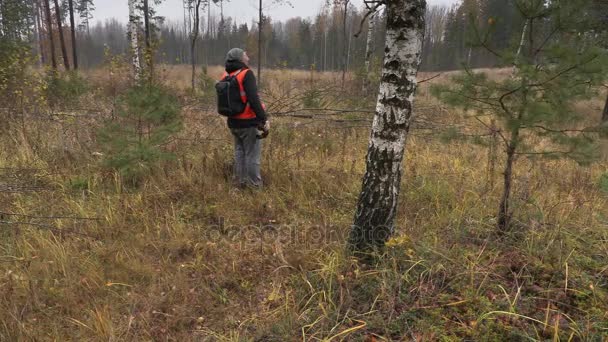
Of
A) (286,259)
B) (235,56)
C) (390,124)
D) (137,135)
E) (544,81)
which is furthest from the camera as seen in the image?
(137,135)

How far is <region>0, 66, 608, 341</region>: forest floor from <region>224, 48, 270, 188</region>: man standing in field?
25cm

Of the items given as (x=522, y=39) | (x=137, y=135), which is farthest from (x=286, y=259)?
(x=137, y=135)

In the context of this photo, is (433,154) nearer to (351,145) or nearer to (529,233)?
(351,145)

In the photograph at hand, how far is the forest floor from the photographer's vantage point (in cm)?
229

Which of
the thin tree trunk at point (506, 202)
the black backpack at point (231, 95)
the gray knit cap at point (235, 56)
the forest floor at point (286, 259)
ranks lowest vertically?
the forest floor at point (286, 259)

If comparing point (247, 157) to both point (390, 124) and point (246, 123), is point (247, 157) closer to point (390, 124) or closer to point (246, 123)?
point (246, 123)

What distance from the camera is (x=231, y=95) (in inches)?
165

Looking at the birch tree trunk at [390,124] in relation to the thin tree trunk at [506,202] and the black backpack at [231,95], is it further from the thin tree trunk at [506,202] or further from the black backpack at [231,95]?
the black backpack at [231,95]

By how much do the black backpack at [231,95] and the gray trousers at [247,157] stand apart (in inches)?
10.9

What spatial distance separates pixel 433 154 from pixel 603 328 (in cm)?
412

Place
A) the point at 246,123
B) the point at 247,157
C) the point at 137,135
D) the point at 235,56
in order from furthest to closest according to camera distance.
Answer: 1. the point at 137,135
2. the point at 247,157
3. the point at 246,123
4. the point at 235,56

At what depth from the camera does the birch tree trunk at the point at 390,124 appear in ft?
7.98

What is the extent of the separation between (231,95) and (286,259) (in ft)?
6.98

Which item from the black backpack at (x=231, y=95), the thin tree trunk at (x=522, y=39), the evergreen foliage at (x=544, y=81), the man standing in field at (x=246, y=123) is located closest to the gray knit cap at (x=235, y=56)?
the man standing in field at (x=246, y=123)
